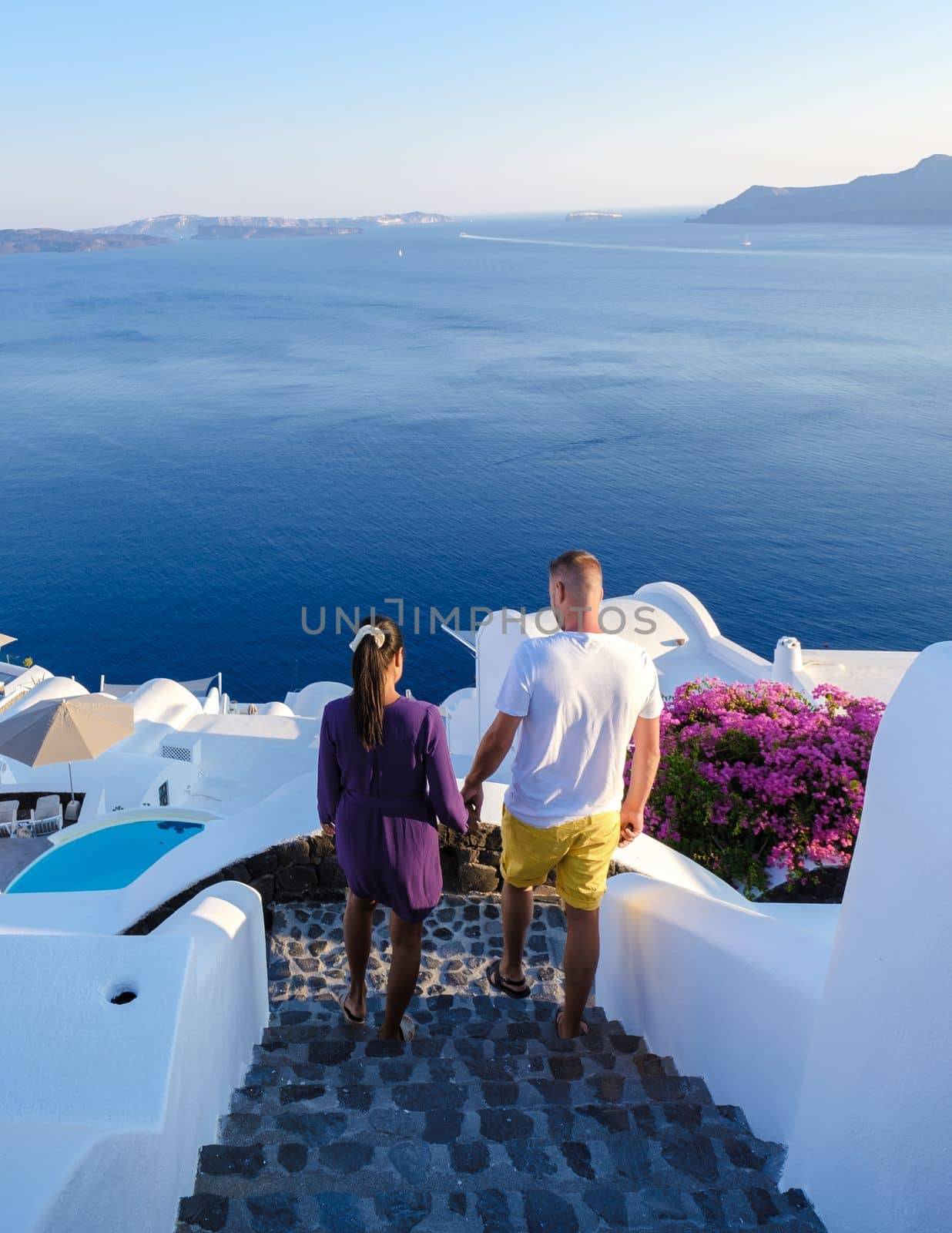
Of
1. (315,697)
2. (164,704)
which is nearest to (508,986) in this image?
(164,704)

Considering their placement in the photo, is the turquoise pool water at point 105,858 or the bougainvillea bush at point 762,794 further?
the turquoise pool water at point 105,858

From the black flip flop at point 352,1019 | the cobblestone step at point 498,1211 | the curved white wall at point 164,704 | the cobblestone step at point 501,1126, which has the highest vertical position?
the cobblestone step at point 498,1211

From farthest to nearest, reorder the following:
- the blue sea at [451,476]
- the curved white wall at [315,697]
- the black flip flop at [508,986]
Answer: the blue sea at [451,476], the curved white wall at [315,697], the black flip flop at [508,986]

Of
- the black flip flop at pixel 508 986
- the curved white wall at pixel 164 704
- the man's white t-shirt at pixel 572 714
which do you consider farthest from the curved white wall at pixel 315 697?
the man's white t-shirt at pixel 572 714

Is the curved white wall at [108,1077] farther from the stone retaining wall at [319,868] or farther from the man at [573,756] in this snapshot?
the stone retaining wall at [319,868]

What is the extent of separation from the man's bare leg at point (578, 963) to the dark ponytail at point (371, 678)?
1051mm

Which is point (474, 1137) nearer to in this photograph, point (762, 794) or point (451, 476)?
point (762, 794)

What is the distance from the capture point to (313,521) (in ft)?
145

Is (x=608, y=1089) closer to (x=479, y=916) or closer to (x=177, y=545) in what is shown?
(x=479, y=916)

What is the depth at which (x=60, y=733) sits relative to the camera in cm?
1298

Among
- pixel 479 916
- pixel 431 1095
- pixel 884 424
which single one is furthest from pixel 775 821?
pixel 884 424

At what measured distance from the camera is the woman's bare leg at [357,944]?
3.77m

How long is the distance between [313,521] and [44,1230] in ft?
141

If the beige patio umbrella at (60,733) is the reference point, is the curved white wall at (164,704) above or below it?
below
